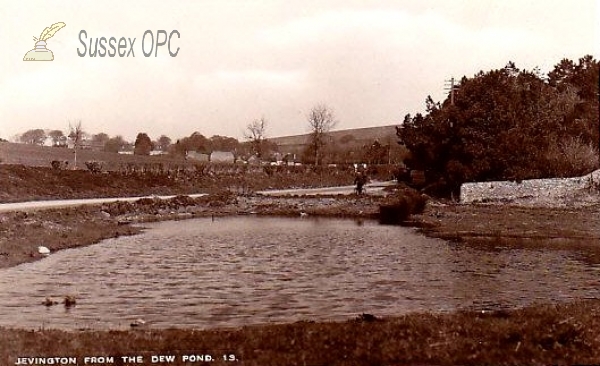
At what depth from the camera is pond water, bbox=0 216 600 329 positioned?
15.4 m

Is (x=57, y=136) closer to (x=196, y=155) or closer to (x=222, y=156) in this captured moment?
(x=196, y=155)

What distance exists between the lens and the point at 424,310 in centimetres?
1542

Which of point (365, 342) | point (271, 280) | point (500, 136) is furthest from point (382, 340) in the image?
point (500, 136)

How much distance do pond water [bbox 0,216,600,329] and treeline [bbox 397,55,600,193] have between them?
2333cm

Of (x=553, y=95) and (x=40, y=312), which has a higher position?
(x=553, y=95)

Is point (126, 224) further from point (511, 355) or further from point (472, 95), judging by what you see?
point (472, 95)

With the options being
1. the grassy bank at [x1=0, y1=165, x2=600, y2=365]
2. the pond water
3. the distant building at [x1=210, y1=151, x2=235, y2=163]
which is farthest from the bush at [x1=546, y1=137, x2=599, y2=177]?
the distant building at [x1=210, y1=151, x2=235, y2=163]

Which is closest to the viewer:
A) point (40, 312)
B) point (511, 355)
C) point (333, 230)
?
point (511, 355)

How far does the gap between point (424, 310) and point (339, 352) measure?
5830 mm

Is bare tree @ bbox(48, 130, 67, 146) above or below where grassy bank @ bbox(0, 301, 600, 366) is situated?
above

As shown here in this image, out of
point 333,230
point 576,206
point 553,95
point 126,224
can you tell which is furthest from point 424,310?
point 553,95

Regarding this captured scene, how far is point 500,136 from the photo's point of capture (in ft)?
170

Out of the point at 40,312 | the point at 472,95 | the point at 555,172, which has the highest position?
the point at 472,95

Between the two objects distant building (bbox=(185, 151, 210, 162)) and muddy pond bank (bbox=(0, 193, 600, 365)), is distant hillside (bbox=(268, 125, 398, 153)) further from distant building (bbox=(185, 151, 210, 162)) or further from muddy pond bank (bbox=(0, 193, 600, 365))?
muddy pond bank (bbox=(0, 193, 600, 365))
